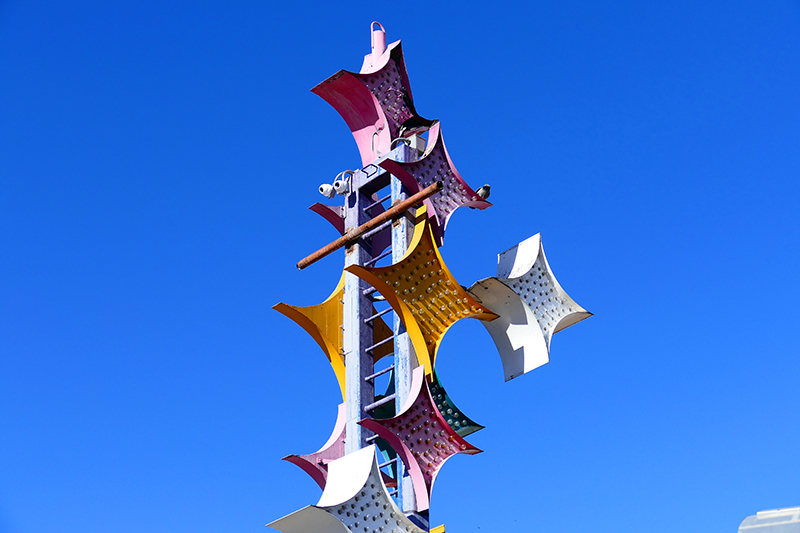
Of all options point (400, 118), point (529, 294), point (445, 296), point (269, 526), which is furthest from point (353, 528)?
point (400, 118)

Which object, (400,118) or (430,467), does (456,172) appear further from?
(430,467)

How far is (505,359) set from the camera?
20.2 m

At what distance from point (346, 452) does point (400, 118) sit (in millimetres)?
7063

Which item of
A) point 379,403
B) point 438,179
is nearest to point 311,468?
point 379,403

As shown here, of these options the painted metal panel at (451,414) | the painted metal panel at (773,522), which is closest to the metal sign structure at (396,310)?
the painted metal panel at (451,414)

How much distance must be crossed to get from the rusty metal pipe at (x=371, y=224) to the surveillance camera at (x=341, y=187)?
94 centimetres

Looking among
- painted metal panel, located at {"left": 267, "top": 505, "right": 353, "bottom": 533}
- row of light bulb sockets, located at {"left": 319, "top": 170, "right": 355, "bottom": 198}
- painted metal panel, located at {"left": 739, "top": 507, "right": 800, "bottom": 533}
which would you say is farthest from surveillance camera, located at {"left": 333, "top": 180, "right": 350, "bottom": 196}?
painted metal panel, located at {"left": 739, "top": 507, "right": 800, "bottom": 533}

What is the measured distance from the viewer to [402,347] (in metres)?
18.9

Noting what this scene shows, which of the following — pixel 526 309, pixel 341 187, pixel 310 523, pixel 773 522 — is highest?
pixel 341 187

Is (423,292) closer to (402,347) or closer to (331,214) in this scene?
(402,347)

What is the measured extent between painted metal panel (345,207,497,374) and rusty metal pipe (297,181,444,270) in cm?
50

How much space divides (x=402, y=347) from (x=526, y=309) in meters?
2.69

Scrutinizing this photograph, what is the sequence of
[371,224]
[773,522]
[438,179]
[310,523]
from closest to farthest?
[773,522] → [310,523] → [371,224] → [438,179]

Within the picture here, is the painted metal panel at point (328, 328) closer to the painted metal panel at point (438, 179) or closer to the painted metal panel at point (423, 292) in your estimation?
the painted metal panel at point (423, 292)
